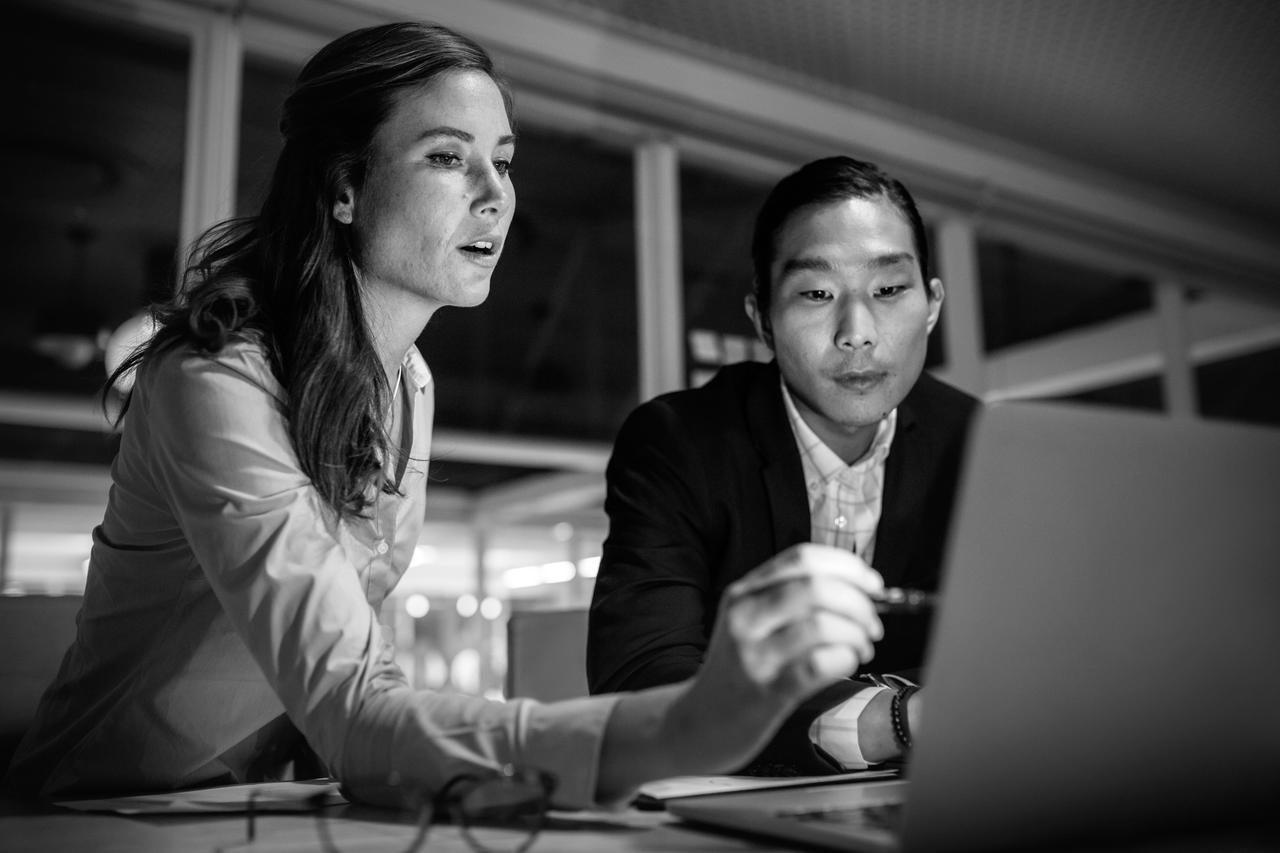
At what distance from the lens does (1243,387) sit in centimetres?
662

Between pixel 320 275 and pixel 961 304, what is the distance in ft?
12.6

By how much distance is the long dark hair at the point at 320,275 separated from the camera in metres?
1.04

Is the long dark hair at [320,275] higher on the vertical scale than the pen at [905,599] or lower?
higher

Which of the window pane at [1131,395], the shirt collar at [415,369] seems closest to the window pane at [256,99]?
the shirt collar at [415,369]

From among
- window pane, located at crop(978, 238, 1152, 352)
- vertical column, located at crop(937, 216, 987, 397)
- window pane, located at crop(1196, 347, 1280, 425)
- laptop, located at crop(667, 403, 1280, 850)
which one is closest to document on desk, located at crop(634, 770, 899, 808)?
laptop, located at crop(667, 403, 1280, 850)

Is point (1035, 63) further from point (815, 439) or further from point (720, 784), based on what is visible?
point (720, 784)

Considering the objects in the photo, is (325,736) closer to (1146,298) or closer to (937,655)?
→ (937,655)

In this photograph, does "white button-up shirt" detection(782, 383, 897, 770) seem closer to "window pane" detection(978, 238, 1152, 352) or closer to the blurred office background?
the blurred office background

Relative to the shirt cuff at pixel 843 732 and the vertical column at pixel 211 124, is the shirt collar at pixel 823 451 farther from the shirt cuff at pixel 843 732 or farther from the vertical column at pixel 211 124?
the vertical column at pixel 211 124

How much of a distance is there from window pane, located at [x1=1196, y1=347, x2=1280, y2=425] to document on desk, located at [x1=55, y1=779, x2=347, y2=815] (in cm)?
622

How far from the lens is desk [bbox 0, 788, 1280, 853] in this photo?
0.64 m

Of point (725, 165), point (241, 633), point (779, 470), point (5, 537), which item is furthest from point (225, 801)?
point (5, 537)

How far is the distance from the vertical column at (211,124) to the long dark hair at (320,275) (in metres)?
1.82

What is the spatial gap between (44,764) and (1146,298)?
563cm
